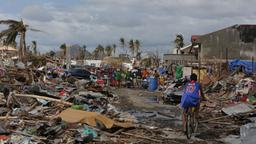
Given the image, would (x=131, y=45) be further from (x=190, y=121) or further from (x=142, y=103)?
(x=190, y=121)

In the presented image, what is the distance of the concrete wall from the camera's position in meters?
41.7

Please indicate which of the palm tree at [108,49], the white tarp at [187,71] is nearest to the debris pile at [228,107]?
the white tarp at [187,71]

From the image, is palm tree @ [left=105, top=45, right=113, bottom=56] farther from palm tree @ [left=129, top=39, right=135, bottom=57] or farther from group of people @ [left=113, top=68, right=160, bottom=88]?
group of people @ [left=113, top=68, right=160, bottom=88]

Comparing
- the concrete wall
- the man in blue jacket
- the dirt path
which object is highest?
the concrete wall

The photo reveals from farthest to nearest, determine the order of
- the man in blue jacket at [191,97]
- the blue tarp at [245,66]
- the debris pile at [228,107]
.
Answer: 1. the blue tarp at [245,66]
2. the debris pile at [228,107]
3. the man in blue jacket at [191,97]

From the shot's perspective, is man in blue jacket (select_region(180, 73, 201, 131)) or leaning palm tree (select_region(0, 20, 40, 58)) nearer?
man in blue jacket (select_region(180, 73, 201, 131))

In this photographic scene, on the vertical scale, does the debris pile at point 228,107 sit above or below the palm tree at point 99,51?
below

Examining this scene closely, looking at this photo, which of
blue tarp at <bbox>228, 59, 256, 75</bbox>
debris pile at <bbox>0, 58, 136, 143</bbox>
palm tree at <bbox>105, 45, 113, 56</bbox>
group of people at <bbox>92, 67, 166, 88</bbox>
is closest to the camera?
debris pile at <bbox>0, 58, 136, 143</bbox>

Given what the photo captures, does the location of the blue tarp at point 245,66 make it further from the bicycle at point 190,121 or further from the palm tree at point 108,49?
the palm tree at point 108,49

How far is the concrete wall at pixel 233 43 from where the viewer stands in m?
41.7

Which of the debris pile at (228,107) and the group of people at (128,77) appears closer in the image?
the debris pile at (228,107)

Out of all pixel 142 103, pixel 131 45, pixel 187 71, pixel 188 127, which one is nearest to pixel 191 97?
pixel 188 127

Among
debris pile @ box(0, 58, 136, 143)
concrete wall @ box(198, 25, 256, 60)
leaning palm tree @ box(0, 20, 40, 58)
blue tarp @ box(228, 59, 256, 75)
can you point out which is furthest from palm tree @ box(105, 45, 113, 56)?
debris pile @ box(0, 58, 136, 143)

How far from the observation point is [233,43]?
139ft
